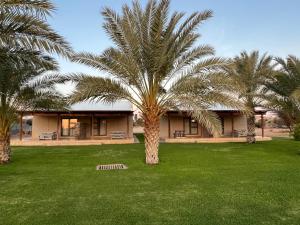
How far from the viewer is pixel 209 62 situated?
1174 cm

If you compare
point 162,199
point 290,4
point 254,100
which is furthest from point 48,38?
point 254,100

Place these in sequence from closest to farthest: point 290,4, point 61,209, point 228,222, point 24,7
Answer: point 228,222, point 61,209, point 24,7, point 290,4

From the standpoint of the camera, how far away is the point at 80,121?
88.3 ft

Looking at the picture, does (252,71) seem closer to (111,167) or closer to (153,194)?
(111,167)

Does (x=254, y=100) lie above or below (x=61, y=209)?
above

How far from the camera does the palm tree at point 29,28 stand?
761cm

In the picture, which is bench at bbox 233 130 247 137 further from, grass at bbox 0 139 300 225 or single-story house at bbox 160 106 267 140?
grass at bbox 0 139 300 225

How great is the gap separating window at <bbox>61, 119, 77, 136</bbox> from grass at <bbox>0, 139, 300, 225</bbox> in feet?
48.4

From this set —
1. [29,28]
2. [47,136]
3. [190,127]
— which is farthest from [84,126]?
[29,28]

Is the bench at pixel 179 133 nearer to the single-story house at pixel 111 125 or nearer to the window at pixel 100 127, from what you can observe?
the single-story house at pixel 111 125

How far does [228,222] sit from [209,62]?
752cm

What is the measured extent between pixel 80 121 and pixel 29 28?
61.4 feet

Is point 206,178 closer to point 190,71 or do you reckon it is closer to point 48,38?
point 190,71

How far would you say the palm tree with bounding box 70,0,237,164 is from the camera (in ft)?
37.2
